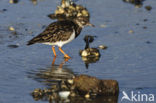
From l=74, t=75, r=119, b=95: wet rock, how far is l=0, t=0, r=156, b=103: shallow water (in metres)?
0.41

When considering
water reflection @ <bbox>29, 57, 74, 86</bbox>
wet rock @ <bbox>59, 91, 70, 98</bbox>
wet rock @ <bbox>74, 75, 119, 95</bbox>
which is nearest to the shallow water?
water reflection @ <bbox>29, 57, 74, 86</bbox>

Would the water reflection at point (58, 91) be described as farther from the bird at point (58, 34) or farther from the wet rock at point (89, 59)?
the bird at point (58, 34)

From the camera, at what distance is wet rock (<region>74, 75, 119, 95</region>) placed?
10.9m

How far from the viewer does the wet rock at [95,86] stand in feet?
35.8

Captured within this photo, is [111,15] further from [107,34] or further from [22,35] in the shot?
[22,35]

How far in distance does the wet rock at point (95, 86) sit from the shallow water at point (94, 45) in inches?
16.3

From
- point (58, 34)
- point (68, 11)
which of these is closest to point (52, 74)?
point (58, 34)

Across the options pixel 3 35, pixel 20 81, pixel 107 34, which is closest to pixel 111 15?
pixel 107 34

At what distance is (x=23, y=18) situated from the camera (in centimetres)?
1819

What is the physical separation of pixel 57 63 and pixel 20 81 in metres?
2.03

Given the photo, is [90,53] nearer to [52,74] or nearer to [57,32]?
[57,32]

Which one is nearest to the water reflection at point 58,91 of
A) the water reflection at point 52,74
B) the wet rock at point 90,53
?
the water reflection at point 52,74

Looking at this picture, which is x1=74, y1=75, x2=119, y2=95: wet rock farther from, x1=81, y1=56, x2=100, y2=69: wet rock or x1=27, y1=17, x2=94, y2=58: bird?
x1=27, y1=17, x2=94, y2=58: bird

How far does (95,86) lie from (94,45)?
4.57 metres
